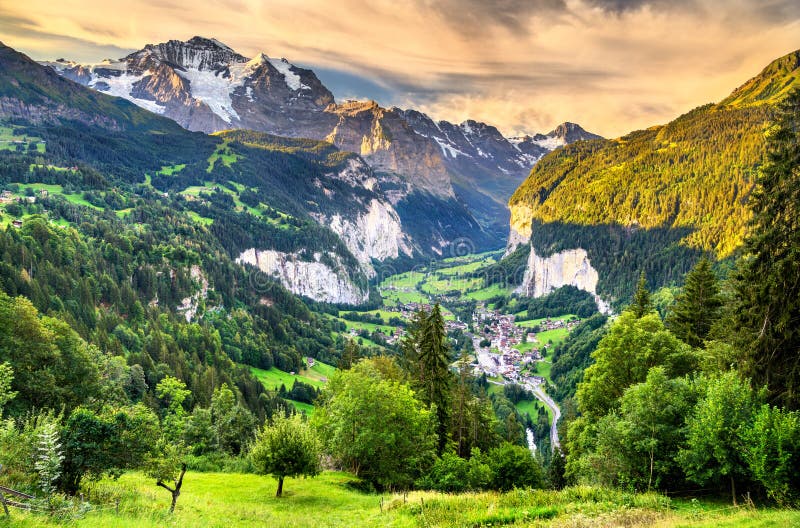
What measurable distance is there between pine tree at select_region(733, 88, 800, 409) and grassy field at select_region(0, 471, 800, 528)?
7.08 meters

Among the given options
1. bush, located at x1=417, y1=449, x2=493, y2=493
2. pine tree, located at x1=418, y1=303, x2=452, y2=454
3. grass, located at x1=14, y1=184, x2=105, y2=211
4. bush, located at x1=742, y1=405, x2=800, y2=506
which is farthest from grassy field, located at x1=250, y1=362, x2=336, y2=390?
bush, located at x1=742, y1=405, x2=800, y2=506

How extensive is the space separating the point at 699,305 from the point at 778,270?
25010mm

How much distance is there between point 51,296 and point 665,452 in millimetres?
95906

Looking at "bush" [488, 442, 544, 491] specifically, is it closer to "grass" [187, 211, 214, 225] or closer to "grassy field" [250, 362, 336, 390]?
"grassy field" [250, 362, 336, 390]

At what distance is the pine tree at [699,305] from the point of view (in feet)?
141

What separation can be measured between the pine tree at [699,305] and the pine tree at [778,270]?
70.2ft

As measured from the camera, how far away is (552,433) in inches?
3880

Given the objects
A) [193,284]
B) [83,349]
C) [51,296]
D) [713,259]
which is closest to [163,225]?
[193,284]

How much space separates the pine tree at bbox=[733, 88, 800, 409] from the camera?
70.8 ft

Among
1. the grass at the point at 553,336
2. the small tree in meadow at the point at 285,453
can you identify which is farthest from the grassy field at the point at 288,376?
the grass at the point at 553,336

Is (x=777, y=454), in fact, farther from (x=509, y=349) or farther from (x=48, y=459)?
(x=509, y=349)

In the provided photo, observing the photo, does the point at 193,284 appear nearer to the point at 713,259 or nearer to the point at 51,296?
the point at 51,296

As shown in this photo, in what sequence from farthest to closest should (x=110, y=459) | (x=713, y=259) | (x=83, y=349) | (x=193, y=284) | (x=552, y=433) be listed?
(x=713, y=259) < (x=193, y=284) < (x=552, y=433) < (x=83, y=349) < (x=110, y=459)

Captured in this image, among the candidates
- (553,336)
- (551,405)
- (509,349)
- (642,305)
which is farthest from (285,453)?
(553,336)
